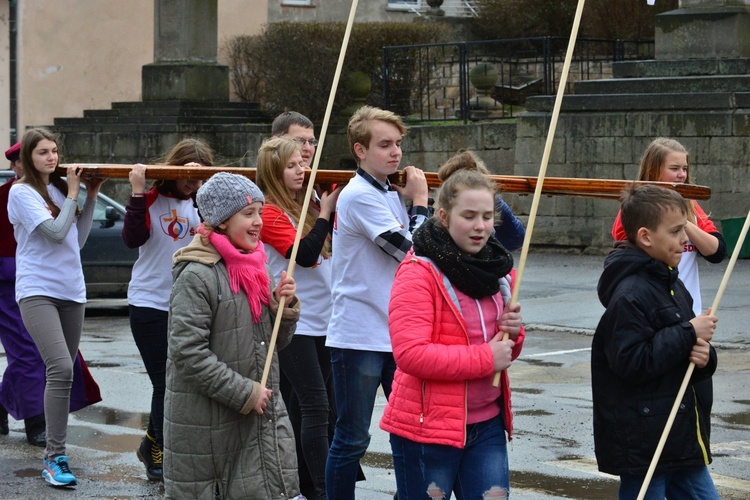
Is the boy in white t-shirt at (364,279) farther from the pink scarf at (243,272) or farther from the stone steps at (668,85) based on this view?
the stone steps at (668,85)

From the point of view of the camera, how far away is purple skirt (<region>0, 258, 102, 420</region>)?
8.06 m

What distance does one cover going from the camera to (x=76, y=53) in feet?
97.1

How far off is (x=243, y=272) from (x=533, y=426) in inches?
151

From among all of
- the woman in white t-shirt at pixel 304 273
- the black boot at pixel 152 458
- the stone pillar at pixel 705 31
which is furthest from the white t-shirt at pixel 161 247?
the stone pillar at pixel 705 31

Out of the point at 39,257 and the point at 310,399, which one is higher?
the point at 39,257

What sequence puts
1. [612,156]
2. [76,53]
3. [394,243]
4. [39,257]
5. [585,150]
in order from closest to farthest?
[394,243] < [39,257] < [612,156] < [585,150] < [76,53]

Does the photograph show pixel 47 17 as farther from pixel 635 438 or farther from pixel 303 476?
pixel 635 438

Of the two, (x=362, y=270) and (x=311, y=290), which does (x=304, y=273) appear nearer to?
(x=311, y=290)

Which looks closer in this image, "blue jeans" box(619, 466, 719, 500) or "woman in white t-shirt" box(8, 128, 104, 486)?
"blue jeans" box(619, 466, 719, 500)

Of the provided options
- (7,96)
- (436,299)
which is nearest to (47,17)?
(7,96)

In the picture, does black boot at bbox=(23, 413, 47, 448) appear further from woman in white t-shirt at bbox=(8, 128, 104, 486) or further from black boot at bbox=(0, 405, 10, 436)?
woman in white t-shirt at bbox=(8, 128, 104, 486)

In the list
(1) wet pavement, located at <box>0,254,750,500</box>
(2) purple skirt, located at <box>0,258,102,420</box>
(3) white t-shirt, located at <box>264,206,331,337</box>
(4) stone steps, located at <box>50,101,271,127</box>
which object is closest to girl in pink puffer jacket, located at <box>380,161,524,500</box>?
(3) white t-shirt, located at <box>264,206,331,337</box>

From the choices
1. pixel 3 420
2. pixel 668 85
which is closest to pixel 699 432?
pixel 3 420

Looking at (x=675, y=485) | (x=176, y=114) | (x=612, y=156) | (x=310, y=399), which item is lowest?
(x=675, y=485)
